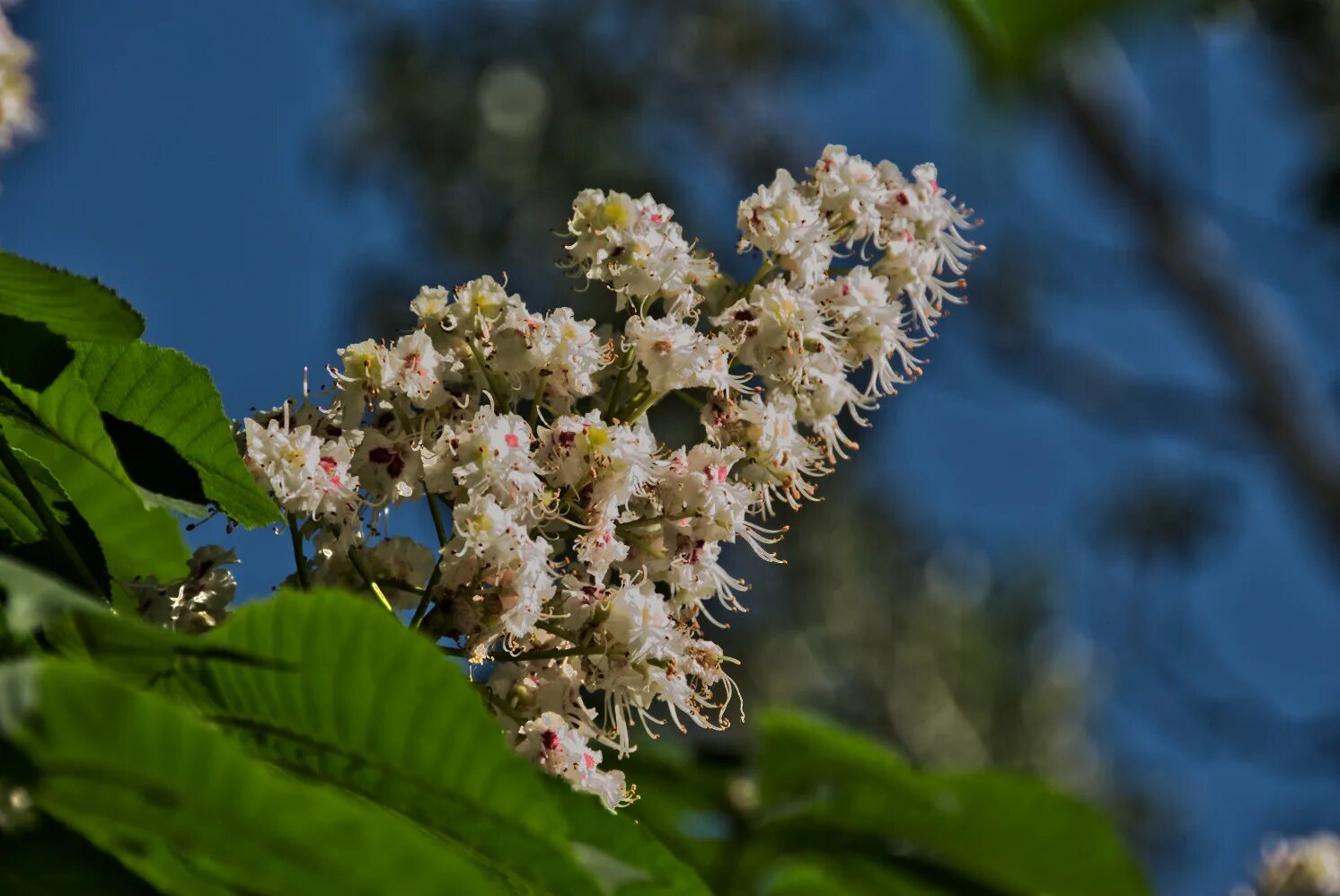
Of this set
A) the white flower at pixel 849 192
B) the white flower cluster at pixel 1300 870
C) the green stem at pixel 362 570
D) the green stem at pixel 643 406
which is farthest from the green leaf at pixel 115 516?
the white flower cluster at pixel 1300 870

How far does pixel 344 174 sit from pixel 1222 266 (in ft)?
17.6

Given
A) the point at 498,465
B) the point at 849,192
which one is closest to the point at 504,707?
the point at 498,465

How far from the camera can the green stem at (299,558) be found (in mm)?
1147

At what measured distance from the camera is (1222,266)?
22.7ft

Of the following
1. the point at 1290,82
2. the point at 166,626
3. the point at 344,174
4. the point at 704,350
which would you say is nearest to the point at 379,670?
the point at 166,626

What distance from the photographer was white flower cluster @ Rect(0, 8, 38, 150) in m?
2.78

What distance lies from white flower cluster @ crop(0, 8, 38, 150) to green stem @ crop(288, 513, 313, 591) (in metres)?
1.92

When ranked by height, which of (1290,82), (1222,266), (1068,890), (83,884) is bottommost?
(83,884)

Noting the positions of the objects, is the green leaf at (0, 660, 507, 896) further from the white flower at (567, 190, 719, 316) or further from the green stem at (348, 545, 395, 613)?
the white flower at (567, 190, 719, 316)

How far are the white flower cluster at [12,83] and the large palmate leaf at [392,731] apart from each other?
2313mm

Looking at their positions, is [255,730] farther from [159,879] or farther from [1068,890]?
[1068,890]

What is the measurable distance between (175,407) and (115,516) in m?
0.13

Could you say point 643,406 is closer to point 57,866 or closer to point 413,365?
point 413,365

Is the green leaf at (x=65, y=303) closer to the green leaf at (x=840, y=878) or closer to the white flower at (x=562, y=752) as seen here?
the white flower at (x=562, y=752)
